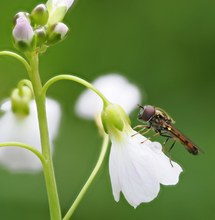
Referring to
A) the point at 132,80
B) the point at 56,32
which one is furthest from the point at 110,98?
the point at 132,80

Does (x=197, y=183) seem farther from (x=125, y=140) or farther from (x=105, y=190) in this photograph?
(x=125, y=140)

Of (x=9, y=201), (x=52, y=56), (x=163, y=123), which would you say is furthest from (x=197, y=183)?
(x=163, y=123)

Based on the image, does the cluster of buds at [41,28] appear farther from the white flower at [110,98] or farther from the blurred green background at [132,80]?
the blurred green background at [132,80]

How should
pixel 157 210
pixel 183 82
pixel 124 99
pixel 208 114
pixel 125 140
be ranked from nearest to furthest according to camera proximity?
pixel 125 140, pixel 124 99, pixel 157 210, pixel 208 114, pixel 183 82

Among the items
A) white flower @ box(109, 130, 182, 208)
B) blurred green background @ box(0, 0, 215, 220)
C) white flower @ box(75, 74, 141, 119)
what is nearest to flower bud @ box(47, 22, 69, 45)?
white flower @ box(109, 130, 182, 208)

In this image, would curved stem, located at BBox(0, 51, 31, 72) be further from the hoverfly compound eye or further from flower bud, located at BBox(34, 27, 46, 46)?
the hoverfly compound eye

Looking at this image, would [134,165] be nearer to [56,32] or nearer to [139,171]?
[139,171]

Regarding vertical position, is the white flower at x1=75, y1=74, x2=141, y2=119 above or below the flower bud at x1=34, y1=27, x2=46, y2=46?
below

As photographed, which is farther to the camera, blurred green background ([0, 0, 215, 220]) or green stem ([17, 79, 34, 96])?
blurred green background ([0, 0, 215, 220])
